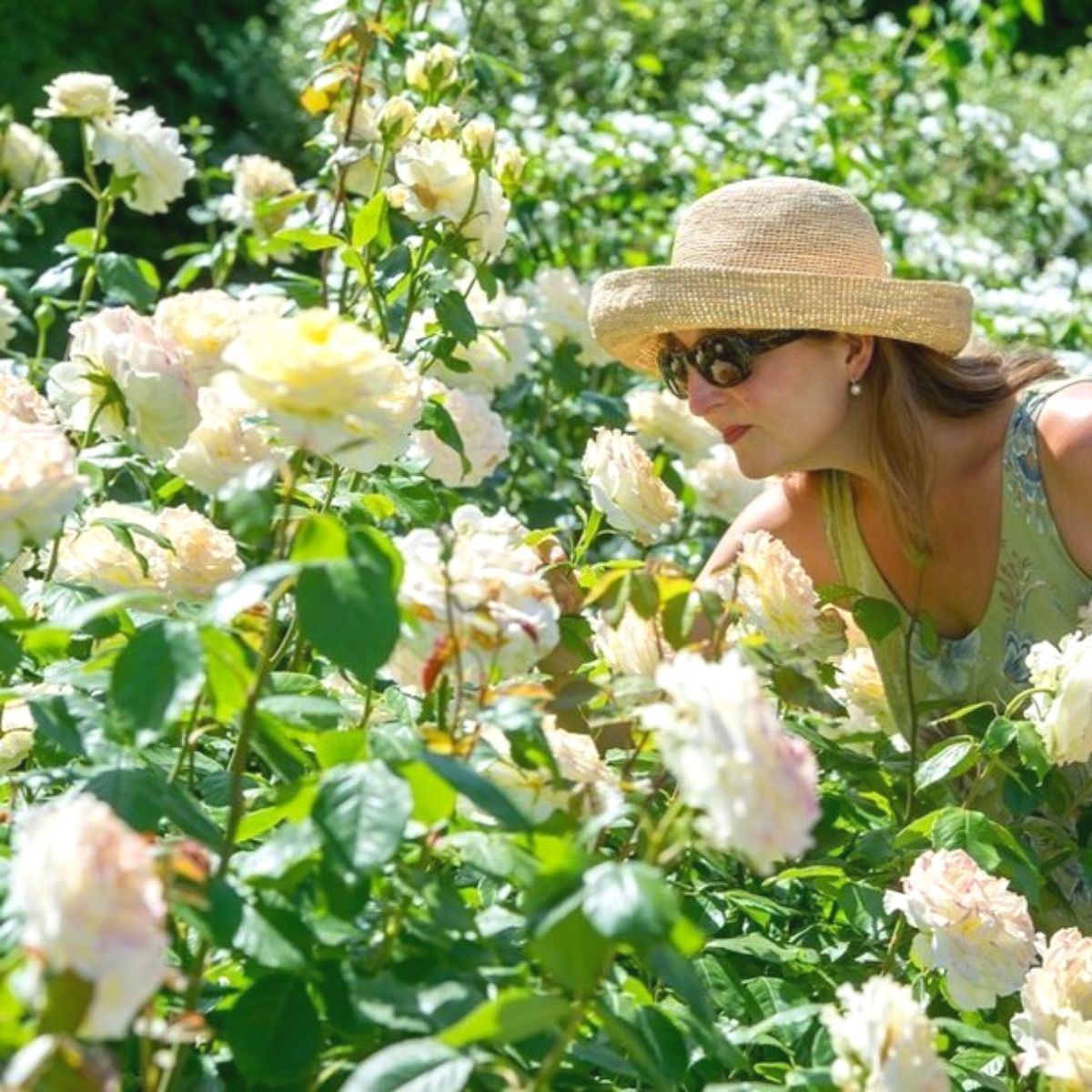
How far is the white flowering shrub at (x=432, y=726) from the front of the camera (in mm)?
1190

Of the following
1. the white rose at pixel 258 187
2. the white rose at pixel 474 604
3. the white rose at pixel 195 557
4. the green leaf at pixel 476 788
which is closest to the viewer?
the green leaf at pixel 476 788

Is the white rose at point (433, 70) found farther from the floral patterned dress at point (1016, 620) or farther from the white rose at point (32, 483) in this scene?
the white rose at point (32, 483)

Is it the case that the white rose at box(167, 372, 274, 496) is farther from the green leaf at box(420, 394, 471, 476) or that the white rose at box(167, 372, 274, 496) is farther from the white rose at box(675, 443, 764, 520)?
the white rose at box(675, 443, 764, 520)

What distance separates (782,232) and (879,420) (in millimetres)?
256

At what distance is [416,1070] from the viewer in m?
1.19

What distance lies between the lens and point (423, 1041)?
120cm

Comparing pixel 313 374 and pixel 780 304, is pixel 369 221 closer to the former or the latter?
pixel 780 304

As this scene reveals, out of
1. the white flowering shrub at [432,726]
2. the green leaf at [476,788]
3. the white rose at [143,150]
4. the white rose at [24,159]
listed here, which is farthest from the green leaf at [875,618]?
the white rose at [24,159]

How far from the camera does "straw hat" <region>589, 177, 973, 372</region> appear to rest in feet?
7.54

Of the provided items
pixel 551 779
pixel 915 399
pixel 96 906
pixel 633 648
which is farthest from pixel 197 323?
pixel 96 906

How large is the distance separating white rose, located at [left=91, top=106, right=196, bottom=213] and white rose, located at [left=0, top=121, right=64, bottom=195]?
60 cm

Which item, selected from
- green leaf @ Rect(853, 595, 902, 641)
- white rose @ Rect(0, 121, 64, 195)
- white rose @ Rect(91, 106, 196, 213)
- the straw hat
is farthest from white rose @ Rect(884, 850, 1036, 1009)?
white rose @ Rect(0, 121, 64, 195)

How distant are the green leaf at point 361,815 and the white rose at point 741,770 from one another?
175 mm

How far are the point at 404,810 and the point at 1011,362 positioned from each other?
155cm
